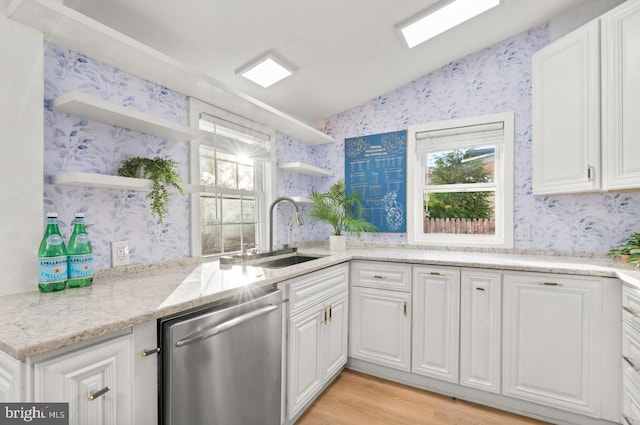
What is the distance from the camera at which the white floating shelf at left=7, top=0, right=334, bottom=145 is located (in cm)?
121

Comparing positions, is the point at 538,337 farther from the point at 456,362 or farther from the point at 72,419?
the point at 72,419

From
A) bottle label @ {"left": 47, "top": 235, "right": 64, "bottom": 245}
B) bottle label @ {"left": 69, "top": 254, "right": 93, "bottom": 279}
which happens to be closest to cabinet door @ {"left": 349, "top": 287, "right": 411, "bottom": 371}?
bottle label @ {"left": 69, "top": 254, "right": 93, "bottom": 279}

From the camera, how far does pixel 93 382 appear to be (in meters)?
0.89

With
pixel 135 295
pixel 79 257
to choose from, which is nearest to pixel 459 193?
pixel 135 295

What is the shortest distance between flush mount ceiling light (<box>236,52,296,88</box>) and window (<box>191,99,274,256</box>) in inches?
13.1

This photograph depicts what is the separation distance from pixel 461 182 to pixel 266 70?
1.97 metres

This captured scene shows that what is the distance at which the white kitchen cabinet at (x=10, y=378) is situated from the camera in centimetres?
77

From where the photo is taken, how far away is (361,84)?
9.07 ft

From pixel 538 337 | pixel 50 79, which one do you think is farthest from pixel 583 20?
pixel 50 79

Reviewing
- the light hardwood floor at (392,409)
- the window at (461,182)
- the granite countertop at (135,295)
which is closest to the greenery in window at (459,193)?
the window at (461,182)

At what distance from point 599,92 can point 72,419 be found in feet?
9.67

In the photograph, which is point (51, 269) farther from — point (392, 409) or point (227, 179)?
point (392, 409)

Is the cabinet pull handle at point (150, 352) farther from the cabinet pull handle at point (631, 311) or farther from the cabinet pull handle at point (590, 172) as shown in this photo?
the cabinet pull handle at point (590, 172)

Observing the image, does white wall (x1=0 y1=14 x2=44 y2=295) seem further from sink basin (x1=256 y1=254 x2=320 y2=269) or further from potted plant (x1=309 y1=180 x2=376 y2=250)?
potted plant (x1=309 y1=180 x2=376 y2=250)
